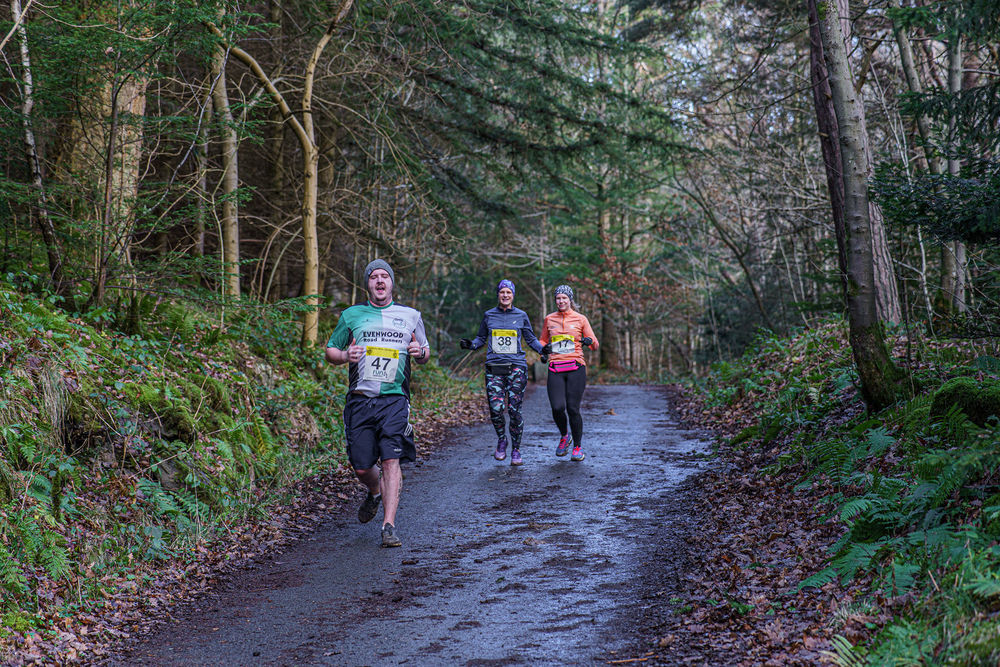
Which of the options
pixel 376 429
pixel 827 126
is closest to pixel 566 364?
pixel 376 429

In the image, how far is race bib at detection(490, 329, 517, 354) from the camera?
10578 millimetres

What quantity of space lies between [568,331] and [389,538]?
4703 millimetres

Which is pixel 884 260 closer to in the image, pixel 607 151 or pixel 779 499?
pixel 607 151

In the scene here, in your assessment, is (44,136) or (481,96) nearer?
(44,136)

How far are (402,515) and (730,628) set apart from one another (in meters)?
4.02

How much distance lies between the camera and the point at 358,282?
17.1 meters

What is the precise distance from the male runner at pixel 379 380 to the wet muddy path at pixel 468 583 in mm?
697

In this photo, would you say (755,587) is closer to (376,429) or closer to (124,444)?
(376,429)

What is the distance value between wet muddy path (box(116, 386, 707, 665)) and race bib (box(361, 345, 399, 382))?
145cm

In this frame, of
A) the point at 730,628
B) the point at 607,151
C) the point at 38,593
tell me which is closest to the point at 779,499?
the point at 730,628

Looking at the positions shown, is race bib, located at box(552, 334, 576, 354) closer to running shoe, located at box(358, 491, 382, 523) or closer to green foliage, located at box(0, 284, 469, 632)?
green foliage, located at box(0, 284, 469, 632)

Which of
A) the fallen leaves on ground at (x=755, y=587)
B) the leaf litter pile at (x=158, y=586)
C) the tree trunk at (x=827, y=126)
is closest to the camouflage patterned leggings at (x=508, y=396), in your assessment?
the leaf litter pile at (x=158, y=586)

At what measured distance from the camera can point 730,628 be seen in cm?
454

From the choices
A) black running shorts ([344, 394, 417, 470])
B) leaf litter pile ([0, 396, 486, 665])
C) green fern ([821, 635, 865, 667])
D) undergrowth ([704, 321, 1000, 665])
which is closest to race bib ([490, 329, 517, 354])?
leaf litter pile ([0, 396, 486, 665])
